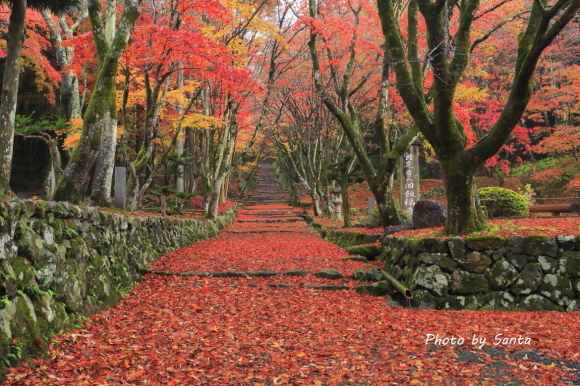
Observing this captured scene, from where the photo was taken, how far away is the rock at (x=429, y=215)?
10.4 m

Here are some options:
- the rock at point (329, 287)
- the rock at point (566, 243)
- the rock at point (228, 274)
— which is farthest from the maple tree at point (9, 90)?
the rock at point (566, 243)

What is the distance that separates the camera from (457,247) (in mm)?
7078

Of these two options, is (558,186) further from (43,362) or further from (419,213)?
(43,362)

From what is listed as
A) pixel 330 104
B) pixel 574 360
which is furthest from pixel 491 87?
pixel 574 360

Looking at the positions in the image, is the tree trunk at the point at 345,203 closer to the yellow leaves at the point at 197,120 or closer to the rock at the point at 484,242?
the yellow leaves at the point at 197,120

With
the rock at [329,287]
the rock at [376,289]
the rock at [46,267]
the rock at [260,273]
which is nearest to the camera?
the rock at [46,267]

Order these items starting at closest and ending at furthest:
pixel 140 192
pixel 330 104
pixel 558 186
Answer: pixel 330 104 → pixel 140 192 → pixel 558 186

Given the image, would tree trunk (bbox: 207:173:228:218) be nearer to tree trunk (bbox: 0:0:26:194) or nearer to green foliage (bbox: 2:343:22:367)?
tree trunk (bbox: 0:0:26:194)

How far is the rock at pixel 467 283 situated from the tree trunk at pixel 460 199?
32.7 inches

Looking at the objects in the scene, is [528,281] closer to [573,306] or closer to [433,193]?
[573,306]

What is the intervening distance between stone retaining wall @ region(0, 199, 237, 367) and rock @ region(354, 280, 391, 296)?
12.8 ft

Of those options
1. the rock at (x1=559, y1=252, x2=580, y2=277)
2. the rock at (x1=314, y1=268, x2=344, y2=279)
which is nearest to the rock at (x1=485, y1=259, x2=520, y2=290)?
the rock at (x1=559, y1=252, x2=580, y2=277)

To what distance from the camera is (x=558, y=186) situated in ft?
85.7

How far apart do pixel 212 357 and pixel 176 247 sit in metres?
8.49
